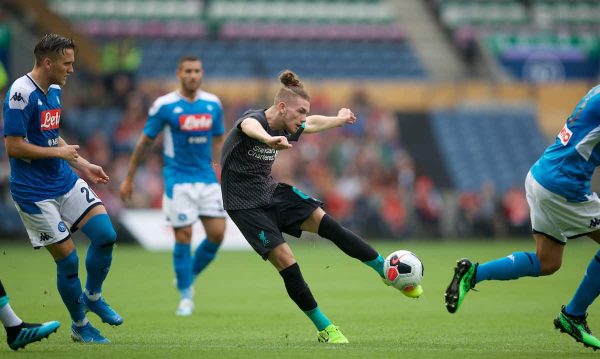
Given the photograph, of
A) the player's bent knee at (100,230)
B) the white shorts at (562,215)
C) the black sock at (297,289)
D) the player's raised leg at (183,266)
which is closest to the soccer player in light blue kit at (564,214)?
the white shorts at (562,215)

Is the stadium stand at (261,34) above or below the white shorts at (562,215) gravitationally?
below

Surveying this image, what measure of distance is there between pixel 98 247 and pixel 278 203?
5.55ft

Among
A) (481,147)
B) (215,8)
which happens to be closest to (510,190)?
(481,147)

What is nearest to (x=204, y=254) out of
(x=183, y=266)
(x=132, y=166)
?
(x=183, y=266)

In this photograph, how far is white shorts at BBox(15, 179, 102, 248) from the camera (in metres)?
8.34

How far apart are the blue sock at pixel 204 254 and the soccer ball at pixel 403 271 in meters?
3.61

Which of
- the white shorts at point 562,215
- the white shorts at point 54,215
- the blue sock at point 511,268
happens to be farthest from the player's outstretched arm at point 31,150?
the white shorts at point 562,215

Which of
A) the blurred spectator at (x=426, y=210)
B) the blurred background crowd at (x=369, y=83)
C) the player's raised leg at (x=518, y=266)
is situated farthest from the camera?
the blurred spectator at (x=426, y=210)

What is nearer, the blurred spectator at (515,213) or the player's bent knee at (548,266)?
the player's bent knee at (548,266)

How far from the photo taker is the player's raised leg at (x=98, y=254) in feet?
28.1

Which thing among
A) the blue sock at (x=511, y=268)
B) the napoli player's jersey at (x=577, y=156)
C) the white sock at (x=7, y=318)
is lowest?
the white sock at (x=7, y=318)

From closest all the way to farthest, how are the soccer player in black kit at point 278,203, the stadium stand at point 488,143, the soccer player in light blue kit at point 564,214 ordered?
the soccer player in light blue kit at point 564,214 < the soccer player in black kit at point 278,203 < the stadium stand at point 488,143

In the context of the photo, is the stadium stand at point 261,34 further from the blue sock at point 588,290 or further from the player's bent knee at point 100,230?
the blue sock at point 588,290

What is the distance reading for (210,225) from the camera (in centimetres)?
1177
